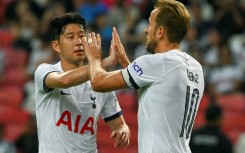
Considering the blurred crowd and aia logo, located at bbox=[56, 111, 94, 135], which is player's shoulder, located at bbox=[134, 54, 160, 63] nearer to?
aia logo, located at bbox=[56, 111, 94, 135]

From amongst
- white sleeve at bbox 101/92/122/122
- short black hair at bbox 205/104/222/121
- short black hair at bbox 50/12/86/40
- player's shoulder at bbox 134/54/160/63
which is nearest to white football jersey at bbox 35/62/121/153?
white sleeve at bbox 101/92/122/122

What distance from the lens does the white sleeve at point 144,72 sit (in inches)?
242

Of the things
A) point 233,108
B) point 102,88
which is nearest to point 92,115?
point 102,88

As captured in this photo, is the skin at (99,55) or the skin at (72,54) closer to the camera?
the skin at (99,55)

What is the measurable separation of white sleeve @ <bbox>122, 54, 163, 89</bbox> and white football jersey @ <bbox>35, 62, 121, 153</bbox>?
828 mm

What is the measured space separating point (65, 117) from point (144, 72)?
100cm

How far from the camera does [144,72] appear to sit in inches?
242

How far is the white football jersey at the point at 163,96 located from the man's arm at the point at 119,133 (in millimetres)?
616

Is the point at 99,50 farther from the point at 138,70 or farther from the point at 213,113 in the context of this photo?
the point at 213,113

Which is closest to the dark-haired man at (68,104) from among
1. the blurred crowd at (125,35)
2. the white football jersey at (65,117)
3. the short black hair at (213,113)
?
the white football jersey at (65,117)

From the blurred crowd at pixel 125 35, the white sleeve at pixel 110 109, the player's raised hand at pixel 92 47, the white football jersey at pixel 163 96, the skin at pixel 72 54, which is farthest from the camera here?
the blurred crowd at pixel 125 35

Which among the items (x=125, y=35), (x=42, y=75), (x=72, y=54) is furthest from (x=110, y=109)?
(x=125, y=35)

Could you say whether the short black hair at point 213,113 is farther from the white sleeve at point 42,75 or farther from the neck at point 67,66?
the white sleeve at point 42,75

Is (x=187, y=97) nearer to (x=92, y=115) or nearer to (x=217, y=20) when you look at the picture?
(x=92, y=115)
